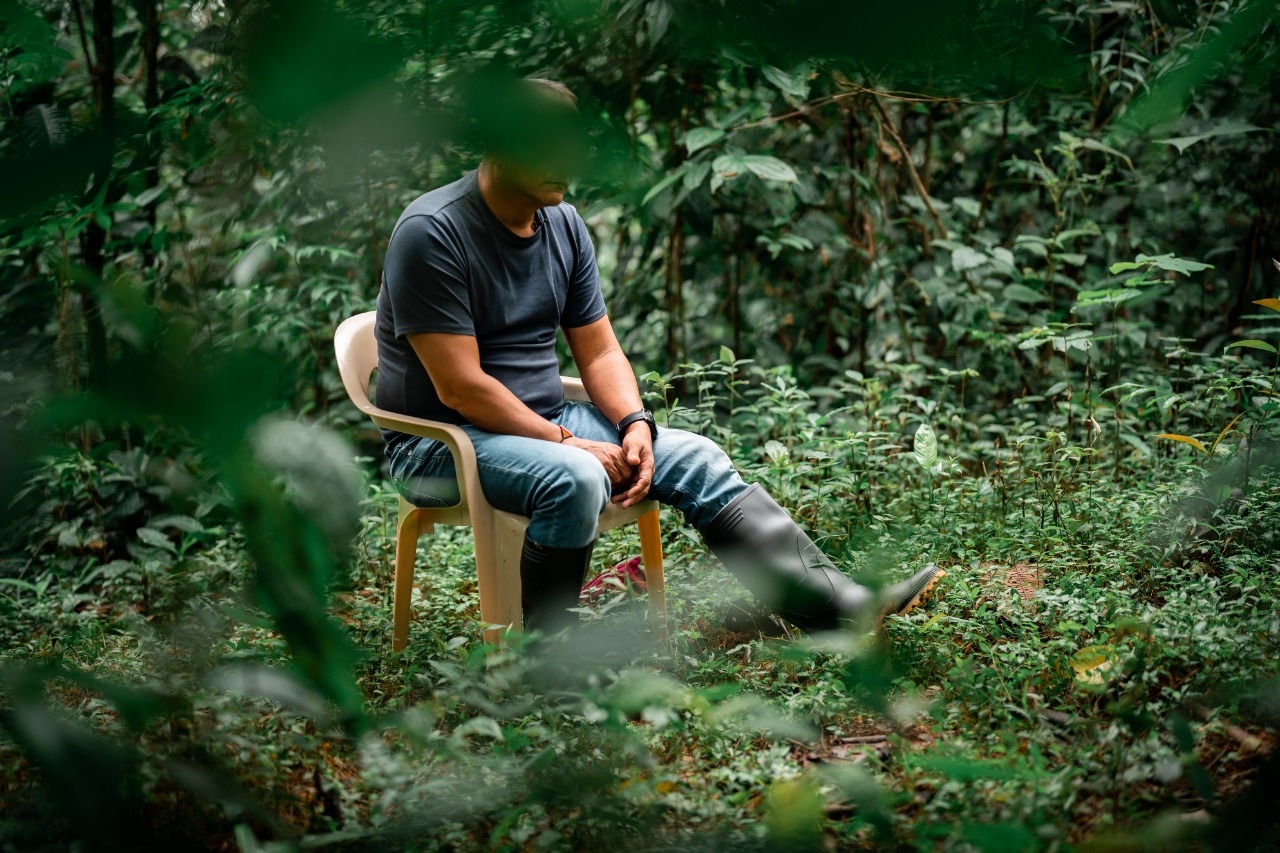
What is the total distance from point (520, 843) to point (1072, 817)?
2.46 ft

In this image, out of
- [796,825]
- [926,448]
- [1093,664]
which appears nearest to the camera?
[796,825]

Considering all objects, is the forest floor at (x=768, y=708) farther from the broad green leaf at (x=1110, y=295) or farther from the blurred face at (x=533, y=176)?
the broad green leaf at (x=1110, y=295)

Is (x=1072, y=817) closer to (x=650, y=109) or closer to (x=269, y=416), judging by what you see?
(x=650, y=109)

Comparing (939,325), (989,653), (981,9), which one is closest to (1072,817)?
(989,653)

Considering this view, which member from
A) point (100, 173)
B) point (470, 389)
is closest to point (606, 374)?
point (470, 389)

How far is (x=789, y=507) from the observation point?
2922 mm

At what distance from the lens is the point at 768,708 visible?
4.99ft

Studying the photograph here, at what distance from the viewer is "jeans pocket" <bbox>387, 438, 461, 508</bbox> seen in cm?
225

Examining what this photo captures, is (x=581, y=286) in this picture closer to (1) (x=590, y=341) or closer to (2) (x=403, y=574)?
(1) (x=590, y=341)

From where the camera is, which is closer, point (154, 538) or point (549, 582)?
point (549, 582)

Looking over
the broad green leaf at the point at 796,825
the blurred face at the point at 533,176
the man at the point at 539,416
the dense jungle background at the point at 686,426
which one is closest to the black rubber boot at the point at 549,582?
the man at the point at 539,416

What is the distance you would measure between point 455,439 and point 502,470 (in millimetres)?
119

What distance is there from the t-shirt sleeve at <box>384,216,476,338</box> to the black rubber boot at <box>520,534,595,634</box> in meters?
0.47

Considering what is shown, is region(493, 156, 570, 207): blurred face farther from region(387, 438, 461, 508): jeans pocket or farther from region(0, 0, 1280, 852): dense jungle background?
region(387, 438, 461, 508): jeans pocket
